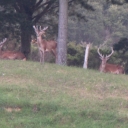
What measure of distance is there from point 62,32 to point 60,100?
844 centimetres

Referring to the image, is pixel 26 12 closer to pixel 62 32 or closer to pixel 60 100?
pixel 62 32

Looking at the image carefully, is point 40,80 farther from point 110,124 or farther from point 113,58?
point 113,58

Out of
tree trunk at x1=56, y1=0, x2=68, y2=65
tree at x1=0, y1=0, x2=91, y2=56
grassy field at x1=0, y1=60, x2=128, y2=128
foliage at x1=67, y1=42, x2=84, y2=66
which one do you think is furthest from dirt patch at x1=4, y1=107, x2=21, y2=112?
foliage at x1=67, y1=42, x2=84, y2=66

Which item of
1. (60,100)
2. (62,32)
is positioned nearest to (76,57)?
(62,32)

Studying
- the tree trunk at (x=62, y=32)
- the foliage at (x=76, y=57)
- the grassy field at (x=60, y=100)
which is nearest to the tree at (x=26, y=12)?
the foliage at (x=76, y=57)

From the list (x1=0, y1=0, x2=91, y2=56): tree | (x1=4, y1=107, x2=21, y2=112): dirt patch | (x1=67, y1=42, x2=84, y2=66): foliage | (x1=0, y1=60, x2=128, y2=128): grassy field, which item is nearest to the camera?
(x1=0, y1=60, x2=128, y2=128): grassy field

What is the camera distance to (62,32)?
64.9ft

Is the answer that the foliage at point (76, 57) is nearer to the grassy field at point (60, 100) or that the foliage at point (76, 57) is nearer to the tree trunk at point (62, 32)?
the tree trunk at point (62, 32)

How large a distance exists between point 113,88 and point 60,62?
6900 millimetres

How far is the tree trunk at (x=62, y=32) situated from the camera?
19.6 m

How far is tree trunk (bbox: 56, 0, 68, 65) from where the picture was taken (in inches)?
773

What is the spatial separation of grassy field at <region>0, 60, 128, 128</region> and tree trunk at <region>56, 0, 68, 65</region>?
5.10m

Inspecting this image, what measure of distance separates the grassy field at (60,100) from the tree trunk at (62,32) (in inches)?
201

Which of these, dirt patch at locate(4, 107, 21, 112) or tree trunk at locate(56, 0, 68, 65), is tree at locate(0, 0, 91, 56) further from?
dirt patch at locate(4, 107, 21, 112)
